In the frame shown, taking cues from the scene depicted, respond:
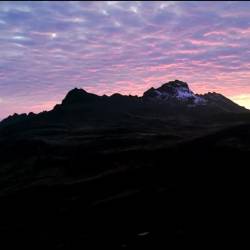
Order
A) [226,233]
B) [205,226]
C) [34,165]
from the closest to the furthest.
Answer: [226,233] → [205,226] → [34,165]

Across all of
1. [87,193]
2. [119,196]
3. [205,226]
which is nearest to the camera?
[205,226]

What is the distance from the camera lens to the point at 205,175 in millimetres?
127375

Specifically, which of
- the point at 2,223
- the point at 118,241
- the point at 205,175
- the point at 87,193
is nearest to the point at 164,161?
the point at 205,175

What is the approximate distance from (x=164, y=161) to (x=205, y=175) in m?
26.8

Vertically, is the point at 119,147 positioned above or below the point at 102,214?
above

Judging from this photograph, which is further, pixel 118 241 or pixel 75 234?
pixel 75 234

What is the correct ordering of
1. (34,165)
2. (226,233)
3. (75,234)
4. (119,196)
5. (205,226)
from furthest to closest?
(34,165) → (119,196) → (75,234) → (205,226) → (226,233)

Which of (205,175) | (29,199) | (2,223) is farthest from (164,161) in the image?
(2,223)

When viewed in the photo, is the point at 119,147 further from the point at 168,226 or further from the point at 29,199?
the point at 168,226

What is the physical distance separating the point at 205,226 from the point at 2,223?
54146 millimetres

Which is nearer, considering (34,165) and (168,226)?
(168,226)

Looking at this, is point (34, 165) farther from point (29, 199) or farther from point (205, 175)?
point (205, 175)

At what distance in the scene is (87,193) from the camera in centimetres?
12644

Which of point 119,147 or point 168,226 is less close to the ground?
point 119,147
